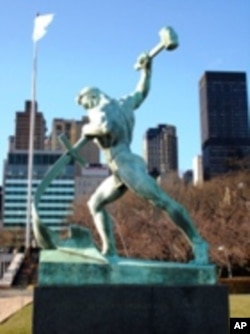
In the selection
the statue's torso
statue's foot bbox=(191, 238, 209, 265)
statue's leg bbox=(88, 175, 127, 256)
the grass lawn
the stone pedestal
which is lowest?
the grass lawn

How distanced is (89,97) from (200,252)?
9.24 feet

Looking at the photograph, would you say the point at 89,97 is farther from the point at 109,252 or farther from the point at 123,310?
the point at 123,310

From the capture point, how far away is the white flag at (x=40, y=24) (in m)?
36.1

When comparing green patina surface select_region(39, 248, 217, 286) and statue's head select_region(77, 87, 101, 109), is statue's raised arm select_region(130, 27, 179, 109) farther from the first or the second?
green patina surface select_region(39, 248, 217, 286)

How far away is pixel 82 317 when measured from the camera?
7.29 meters

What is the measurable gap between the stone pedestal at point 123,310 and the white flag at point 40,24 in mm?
30550

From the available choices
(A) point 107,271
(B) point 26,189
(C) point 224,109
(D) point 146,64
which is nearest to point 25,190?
(B) point 26,189

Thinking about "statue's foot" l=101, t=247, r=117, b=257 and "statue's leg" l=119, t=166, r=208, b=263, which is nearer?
"statue's leg" l=119, t=166, r=208, b=263

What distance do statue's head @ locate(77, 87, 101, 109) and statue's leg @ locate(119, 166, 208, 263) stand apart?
3.76ft

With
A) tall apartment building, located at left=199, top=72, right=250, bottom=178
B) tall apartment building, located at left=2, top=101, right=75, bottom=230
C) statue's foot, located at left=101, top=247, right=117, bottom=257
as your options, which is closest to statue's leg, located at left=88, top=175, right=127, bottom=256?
statue's foot, located at left=101, top=247, right=117, bottom=257

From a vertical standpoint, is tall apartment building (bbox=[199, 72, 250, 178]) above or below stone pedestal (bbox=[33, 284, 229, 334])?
above

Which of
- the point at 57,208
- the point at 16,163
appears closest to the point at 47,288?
the point at 57,208

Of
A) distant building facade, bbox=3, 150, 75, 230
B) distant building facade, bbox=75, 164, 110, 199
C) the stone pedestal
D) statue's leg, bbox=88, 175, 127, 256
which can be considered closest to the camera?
the stone pedestal

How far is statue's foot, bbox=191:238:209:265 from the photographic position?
8.07 m
